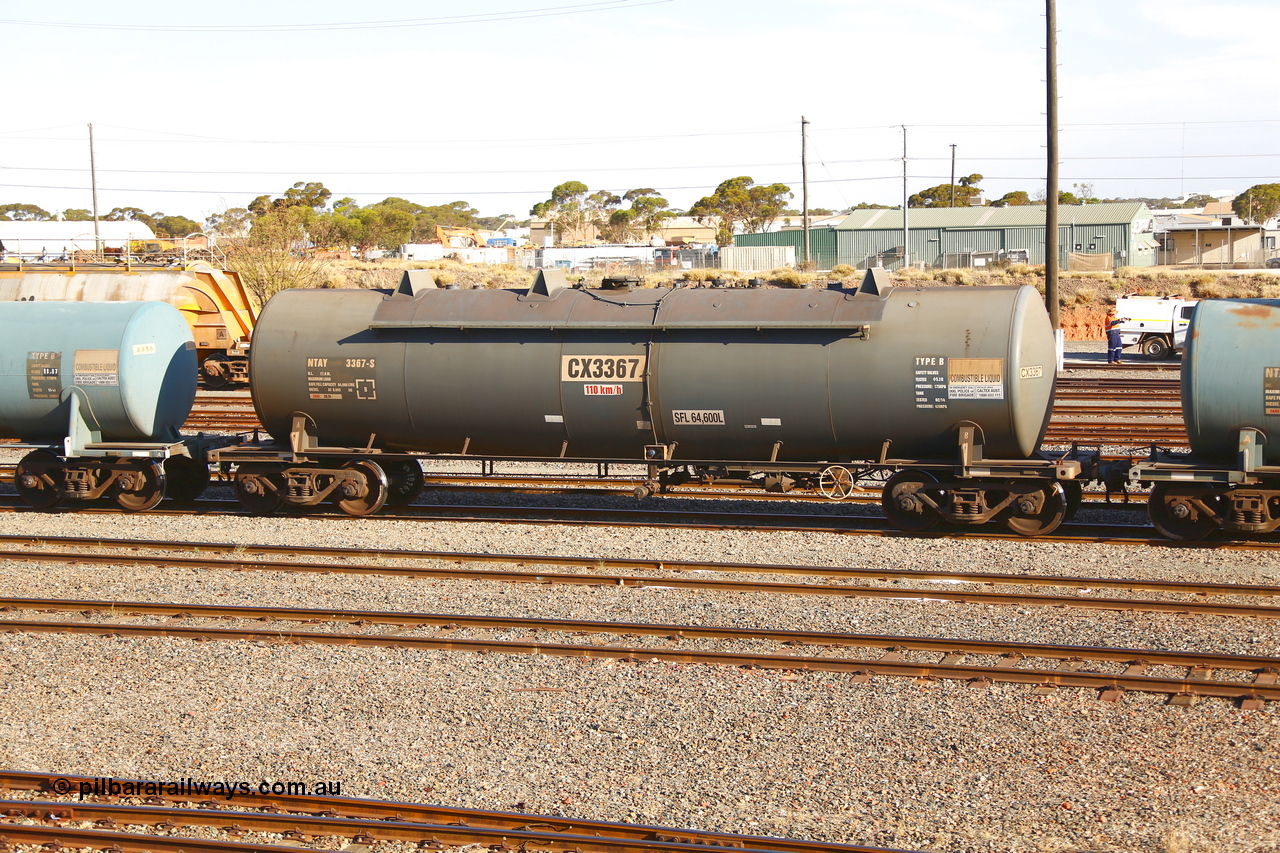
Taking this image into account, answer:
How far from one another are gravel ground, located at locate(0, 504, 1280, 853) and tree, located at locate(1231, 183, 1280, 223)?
10708 centimetres

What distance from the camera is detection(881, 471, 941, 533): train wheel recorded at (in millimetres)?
14781

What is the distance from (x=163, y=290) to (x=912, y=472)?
24.4 meters

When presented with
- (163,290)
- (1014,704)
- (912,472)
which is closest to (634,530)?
(912,472)

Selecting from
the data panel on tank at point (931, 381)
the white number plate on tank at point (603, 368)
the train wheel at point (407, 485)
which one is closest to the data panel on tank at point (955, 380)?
the data panel on tank at point (931, 381)

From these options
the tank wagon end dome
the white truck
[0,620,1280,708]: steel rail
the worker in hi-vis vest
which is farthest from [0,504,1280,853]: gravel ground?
the white truck

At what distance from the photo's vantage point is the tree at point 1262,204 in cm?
10609

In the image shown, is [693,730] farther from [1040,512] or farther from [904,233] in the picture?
[904,233]

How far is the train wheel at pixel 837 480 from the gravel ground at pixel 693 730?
2.91m

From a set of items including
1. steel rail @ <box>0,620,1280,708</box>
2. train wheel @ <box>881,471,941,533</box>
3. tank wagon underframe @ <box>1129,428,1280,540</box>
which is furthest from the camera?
train wheel @ <box>881,471,941,533</box>

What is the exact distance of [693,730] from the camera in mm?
9000

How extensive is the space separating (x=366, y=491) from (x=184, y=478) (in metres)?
3.66

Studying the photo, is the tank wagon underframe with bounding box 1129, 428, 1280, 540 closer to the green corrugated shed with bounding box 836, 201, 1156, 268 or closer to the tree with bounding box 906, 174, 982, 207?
the green corrugated shed with bounding box 836, 201, 1156, 268

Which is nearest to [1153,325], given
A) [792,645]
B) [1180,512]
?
[1180,512]

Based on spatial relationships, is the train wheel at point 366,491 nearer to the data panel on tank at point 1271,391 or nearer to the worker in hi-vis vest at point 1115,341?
the data panel on tank at point 1271,391
